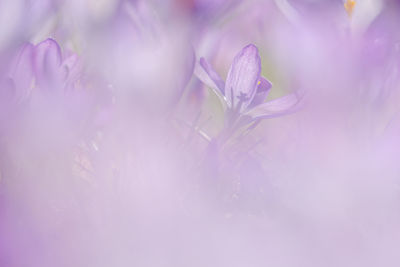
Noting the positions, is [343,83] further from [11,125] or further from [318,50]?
[11,125]

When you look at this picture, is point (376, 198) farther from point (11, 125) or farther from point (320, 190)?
point (11, 125)

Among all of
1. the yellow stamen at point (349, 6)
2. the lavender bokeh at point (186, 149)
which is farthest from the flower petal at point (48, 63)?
the yellow stamen at point (349, 6)

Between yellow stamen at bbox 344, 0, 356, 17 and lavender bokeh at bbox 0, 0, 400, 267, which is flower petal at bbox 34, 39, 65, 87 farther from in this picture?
yellow stamen at bbox 344, 0, 356, 17

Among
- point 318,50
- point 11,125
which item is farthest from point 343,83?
point 11,125

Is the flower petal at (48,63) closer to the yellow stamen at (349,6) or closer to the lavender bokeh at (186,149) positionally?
the lavender bokeh at (186,149)
